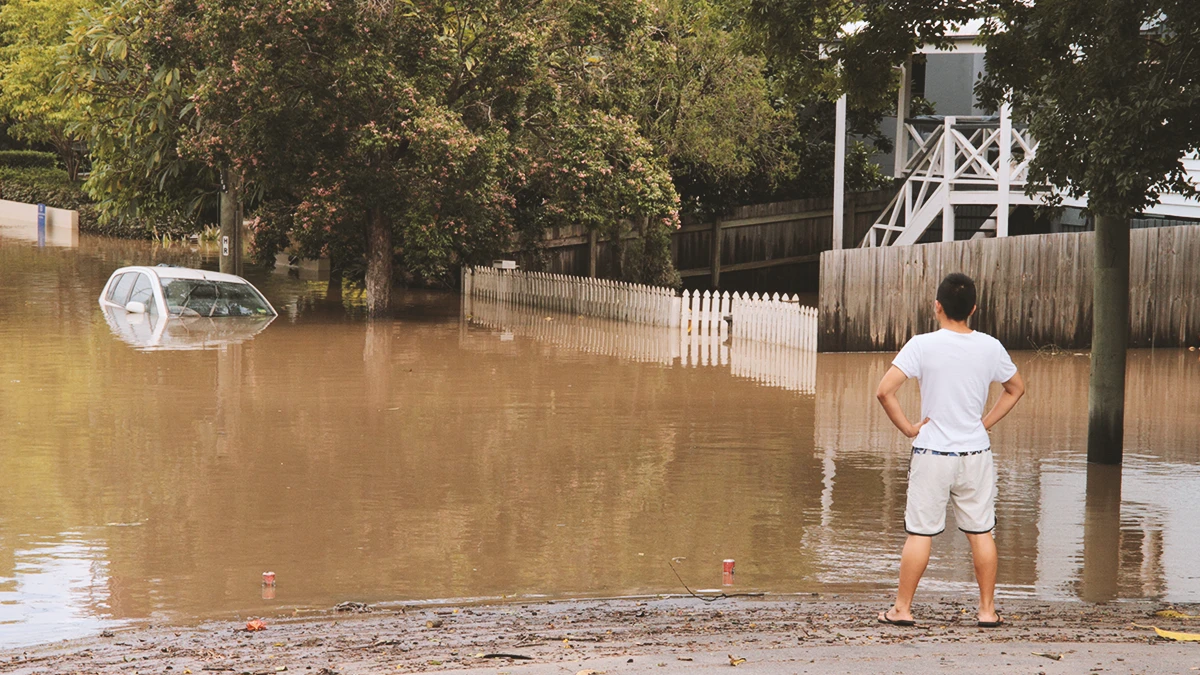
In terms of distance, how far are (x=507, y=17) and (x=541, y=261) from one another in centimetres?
737

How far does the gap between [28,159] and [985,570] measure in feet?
193

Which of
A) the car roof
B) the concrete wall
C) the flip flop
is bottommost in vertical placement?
the flip flop

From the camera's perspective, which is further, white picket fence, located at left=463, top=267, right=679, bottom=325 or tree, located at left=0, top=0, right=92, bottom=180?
tree, located at left=0, top=0, right=92, bottom=180

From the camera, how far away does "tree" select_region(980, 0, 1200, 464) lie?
32.3 feet

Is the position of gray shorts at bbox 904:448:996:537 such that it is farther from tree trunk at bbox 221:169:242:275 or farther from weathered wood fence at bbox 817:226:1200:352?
tree trunk at bbox 221:169:242:275

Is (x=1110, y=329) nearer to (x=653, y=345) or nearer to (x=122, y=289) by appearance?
(x=653, y=345)

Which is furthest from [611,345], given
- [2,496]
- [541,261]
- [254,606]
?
[254,606]

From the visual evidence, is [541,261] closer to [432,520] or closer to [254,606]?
[432,520]

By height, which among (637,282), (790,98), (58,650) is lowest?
(58,650)

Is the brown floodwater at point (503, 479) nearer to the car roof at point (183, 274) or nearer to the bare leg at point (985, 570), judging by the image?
the bare leg at point (985, 570)

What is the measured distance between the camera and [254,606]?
7.46 meters

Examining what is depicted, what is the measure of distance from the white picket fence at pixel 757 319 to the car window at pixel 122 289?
30.8 ft

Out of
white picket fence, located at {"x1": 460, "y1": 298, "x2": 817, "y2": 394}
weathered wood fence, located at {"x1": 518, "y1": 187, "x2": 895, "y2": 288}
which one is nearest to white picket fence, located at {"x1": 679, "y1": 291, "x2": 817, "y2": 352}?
white picket fence, located at {"x1": 460, "y1": 298, "x2": 817, "y2": 394}

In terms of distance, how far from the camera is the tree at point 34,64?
41062 millimetres
